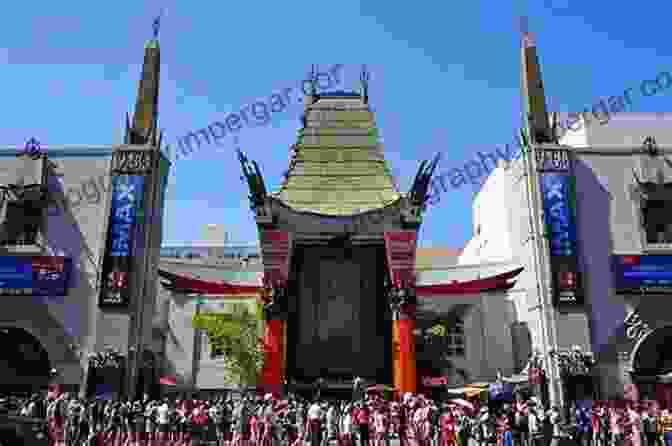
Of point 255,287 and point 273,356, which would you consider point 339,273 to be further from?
point 273,356

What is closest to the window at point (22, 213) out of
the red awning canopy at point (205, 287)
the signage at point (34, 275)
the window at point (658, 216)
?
the signage at point (34, 275)

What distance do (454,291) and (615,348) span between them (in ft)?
39.6

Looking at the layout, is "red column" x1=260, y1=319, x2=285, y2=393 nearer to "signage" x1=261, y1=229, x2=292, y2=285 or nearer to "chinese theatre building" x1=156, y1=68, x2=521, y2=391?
"chinese theatre building" x1=156, y1=68, x2=521, y2=391

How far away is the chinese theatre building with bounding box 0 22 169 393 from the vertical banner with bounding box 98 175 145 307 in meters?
0.04

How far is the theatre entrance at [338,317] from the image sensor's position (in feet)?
104

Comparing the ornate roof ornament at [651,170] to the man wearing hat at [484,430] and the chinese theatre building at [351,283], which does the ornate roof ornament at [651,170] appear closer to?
the chinese theatre building at [351,283]

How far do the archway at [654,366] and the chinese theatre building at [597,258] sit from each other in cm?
4

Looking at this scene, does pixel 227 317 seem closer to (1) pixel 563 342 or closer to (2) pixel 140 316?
(2) pixel 140 316

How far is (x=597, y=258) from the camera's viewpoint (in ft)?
85.4

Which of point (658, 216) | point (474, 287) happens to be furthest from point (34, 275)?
point (658, 216)

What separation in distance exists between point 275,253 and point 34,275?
35.0ft


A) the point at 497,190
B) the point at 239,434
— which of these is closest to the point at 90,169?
the point at 239,434

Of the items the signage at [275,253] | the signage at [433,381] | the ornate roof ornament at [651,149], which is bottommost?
the signage at [433,381]

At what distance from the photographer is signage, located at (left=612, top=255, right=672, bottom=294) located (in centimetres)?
2552
